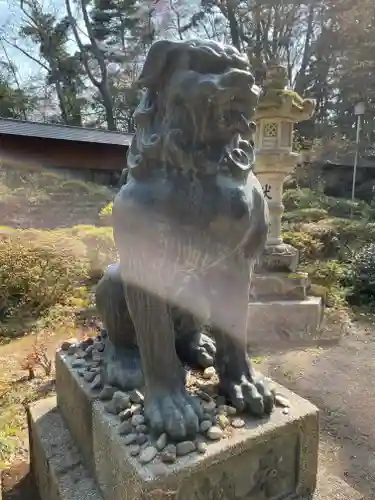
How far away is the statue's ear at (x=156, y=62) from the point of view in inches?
41.1

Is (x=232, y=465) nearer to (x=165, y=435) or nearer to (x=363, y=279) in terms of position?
(x=165, y=435)

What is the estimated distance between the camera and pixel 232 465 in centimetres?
114

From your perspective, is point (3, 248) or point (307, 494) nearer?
point (307, 494)

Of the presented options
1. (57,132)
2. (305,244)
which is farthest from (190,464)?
(57,132)

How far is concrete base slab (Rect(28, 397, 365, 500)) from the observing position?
116 cm

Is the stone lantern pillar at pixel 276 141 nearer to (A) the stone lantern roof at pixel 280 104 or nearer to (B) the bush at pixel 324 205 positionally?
(A) the stone lantern roof at pixel 280 104

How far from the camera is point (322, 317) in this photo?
4.21 meters

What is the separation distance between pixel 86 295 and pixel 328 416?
3.07 m

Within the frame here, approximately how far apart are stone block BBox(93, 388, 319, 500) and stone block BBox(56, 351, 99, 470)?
0.27 feet

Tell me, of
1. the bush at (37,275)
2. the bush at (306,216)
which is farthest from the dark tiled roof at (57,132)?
the bush at (37,275)

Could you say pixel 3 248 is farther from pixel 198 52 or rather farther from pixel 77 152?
pixel 77 152

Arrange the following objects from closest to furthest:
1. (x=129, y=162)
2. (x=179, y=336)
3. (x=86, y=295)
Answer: (x=129, y=162) < (x=179, y=336) < (x=86, y=295)

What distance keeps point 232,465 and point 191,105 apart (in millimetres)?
917

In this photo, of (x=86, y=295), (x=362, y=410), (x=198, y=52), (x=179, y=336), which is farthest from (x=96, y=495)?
(x=86, y=295)
